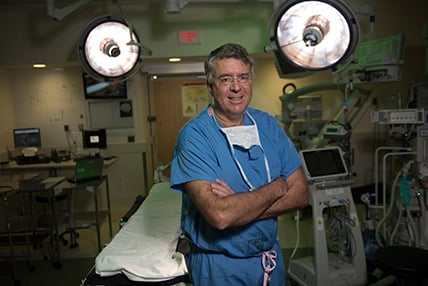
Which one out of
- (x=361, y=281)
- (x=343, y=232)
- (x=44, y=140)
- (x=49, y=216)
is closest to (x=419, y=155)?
(x=343, y=232)

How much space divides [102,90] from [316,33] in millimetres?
3577

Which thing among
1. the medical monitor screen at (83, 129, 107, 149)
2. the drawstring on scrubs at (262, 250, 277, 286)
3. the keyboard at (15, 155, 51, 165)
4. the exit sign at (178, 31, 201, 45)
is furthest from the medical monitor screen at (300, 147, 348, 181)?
the keyboard at (15, 155, 51, 165)

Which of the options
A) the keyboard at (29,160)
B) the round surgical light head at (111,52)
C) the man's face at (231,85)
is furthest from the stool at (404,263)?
the keyboard at (29,160)

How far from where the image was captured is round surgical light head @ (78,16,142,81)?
2488mm

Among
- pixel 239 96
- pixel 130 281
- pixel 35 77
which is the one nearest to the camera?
pixel 239 96

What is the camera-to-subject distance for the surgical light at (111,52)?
2.49 meters

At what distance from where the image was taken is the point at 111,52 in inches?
99.0

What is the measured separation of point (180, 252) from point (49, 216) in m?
2.25

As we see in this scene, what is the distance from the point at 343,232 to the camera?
2574 mm

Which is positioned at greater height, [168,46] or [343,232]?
[168,46]

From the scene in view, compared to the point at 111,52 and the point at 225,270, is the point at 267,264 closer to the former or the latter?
the point at 225,270

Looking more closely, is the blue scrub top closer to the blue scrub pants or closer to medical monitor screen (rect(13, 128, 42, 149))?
the blue scrub pants

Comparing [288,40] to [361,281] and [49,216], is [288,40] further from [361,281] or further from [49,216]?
[49,216]

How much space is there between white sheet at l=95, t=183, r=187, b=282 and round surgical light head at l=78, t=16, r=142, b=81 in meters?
1.04
